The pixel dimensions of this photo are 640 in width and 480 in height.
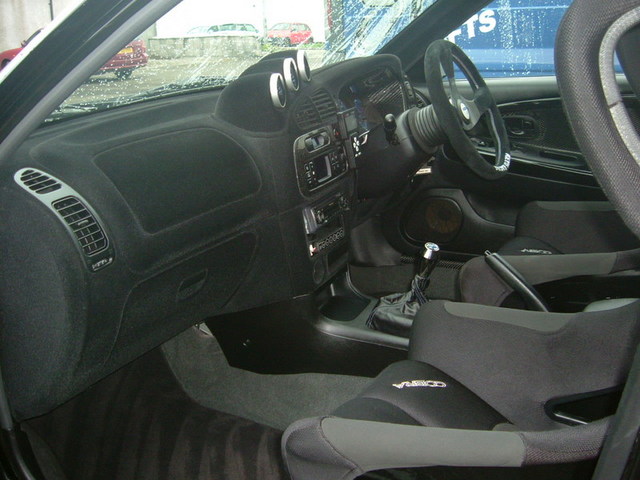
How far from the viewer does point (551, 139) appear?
262 cm

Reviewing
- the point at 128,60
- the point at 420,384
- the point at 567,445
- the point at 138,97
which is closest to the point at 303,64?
the point at 138,97

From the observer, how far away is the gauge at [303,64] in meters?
1.80

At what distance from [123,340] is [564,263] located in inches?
42.2

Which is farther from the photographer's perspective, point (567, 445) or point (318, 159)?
point (318, 159)

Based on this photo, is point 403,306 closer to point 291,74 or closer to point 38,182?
point 291,74

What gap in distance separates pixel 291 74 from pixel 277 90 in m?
0.09

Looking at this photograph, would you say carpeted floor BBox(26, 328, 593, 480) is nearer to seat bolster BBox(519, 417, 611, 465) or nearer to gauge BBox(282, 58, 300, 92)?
gauge BBox(282, 58, 300, 92)

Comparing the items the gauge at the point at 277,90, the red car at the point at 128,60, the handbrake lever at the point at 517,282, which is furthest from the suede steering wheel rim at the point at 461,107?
the red car at the point at 128,60

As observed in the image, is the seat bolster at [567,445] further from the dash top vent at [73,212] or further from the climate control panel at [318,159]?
the climate control panel at [318,159]

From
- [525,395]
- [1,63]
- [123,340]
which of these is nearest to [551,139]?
[525,395]

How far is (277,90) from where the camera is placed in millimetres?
1684

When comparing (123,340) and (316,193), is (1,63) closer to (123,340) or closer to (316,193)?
(123,340)

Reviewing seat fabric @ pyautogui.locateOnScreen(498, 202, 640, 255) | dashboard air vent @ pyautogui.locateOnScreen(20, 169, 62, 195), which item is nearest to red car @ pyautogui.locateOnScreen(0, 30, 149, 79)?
dashboard air vent @ pyautogui.locateOnScreen(20, 169, 62, 195)

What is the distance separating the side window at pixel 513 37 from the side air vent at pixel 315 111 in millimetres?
932
